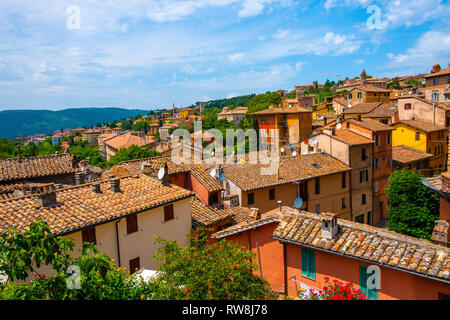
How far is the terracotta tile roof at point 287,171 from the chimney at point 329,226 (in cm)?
1134

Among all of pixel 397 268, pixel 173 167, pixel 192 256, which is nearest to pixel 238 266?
pixel 192 256

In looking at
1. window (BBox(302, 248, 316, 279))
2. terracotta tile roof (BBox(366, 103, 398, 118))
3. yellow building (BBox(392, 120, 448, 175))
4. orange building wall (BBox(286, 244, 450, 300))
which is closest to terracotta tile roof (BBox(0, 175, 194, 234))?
orange building wall (BBox(286, 244, 450, 300))

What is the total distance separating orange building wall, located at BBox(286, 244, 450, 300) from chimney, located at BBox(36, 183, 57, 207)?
27.5ft

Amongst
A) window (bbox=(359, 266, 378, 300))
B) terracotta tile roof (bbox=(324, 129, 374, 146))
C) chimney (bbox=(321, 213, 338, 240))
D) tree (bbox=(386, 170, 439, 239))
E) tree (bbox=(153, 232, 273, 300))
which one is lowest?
tree (bbox=(386, 170, 439, 239))

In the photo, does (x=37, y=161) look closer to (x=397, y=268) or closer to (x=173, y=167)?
(x=173, y=167)

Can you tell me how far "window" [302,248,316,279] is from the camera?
1088cm

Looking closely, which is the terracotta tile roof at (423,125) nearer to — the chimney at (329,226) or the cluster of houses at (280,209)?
the cluster of houses at (280,209)

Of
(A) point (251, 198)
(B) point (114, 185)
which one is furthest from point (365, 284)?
(A) point (251, 198)

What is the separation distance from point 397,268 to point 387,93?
5769cm

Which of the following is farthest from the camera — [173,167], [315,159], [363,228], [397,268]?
[315,159]

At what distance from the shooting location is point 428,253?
920 centimetres

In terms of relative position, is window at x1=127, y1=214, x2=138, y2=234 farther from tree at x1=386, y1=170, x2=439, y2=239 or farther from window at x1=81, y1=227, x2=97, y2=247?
tree at x1=386, y1=170, x2=439, y2=239

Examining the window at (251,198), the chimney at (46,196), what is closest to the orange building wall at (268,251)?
the chimney at (46,196)

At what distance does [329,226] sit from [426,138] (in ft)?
91.6
